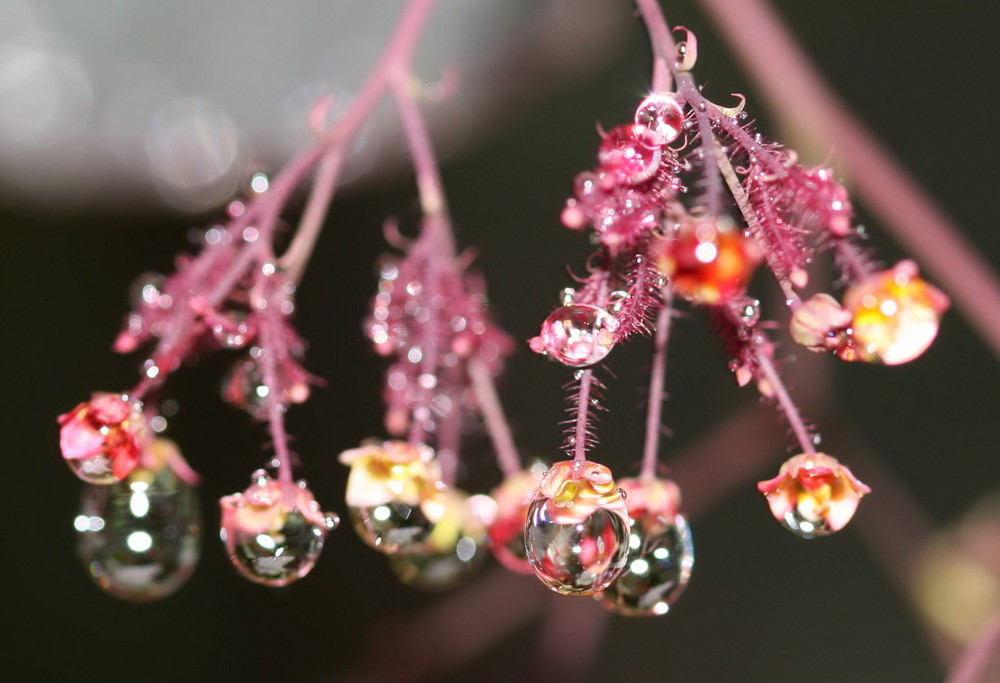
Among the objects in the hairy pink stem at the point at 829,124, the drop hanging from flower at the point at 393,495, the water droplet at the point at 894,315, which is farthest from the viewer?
the hairy pink stem at the point at 829,124

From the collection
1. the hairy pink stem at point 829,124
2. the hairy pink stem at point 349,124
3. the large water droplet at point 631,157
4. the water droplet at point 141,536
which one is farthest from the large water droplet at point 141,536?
the hairy pink stem at point 829,124

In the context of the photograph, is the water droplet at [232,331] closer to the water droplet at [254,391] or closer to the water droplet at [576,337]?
the water droplet at [254,391]

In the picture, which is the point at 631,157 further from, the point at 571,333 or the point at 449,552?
the point at 449,552

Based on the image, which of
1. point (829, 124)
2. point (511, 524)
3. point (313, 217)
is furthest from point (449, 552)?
point (829, 124)

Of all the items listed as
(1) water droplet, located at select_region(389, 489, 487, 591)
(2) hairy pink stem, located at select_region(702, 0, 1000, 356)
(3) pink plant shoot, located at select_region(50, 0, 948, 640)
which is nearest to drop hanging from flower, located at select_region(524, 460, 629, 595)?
(3) pink plant shoot, located at select_region(50, 0, 948, 640)

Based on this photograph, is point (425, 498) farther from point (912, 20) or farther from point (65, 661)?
point (65, 661)

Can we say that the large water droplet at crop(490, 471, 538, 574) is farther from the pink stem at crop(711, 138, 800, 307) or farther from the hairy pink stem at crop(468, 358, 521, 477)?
the pink stem at crop(711, 138, 800, 307)
